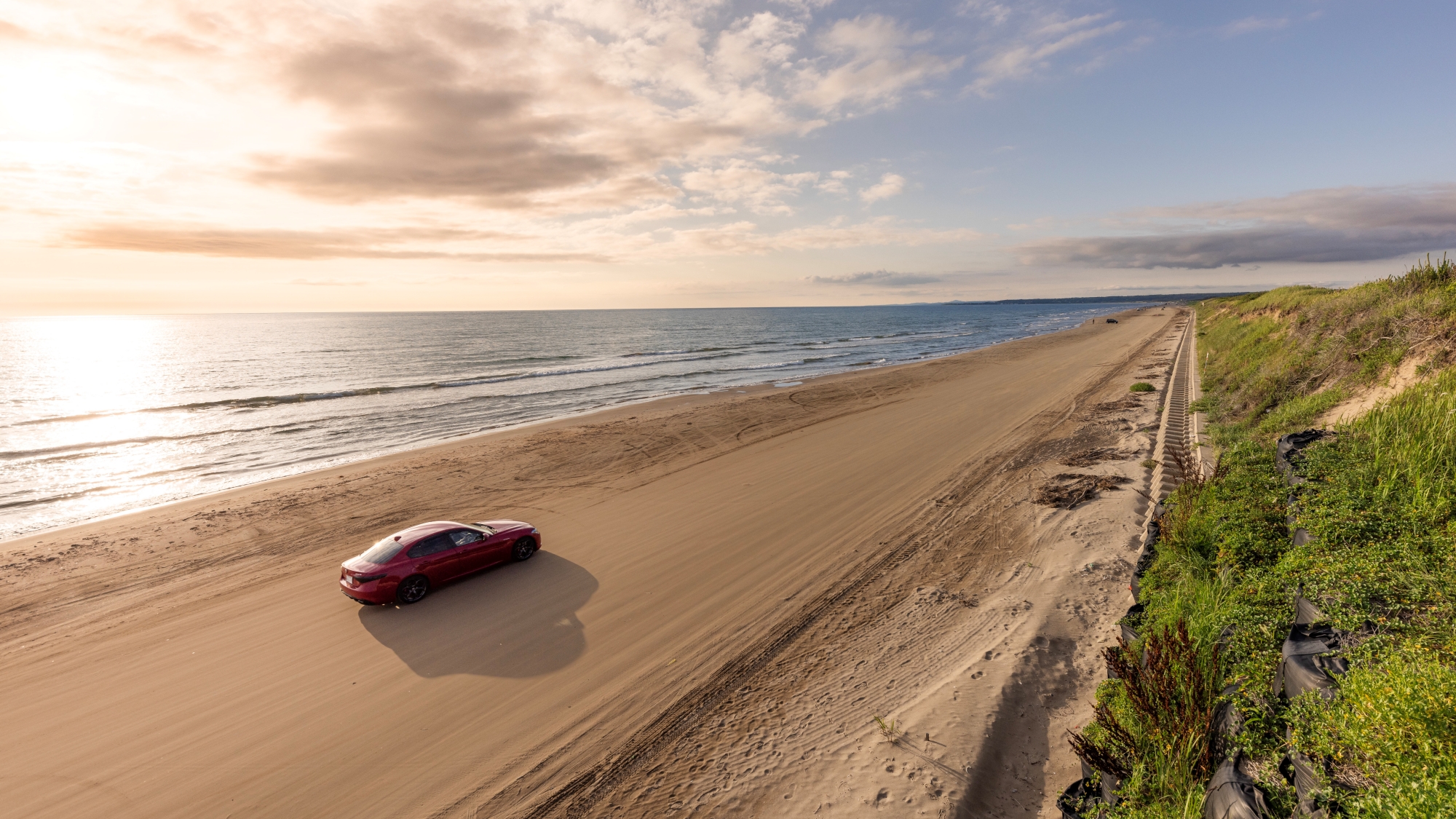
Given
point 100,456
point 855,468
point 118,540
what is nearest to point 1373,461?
point 855,468

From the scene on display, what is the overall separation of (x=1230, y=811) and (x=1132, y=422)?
2185cm

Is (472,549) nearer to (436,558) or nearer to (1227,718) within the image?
(436,558)

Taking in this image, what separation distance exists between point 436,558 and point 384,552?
3.38 ft

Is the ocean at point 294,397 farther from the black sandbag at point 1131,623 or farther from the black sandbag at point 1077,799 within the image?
the black sandbag at point 1131,623

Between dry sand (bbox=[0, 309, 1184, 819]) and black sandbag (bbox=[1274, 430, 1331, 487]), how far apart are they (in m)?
3.01

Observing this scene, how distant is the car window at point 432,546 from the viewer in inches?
463

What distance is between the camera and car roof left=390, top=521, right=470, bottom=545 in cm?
1189

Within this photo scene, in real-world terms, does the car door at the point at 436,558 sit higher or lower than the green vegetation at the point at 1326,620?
lower

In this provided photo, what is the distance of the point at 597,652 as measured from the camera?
9727 mm

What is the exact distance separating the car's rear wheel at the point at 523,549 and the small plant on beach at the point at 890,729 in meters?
9.18

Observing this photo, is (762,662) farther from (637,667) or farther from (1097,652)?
(1097,652)

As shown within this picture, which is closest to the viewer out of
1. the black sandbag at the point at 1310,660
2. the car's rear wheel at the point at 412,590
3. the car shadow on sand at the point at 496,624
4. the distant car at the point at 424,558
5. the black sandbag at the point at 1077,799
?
the black sandbag at the point at 1310,660

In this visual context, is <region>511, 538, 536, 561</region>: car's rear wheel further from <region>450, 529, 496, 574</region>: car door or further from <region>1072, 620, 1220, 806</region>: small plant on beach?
<region>1072, 620, 1220, 806</region>: small plant on beach

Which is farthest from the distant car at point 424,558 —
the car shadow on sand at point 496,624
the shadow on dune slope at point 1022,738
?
the shadow on dune slope at point 1022,738
